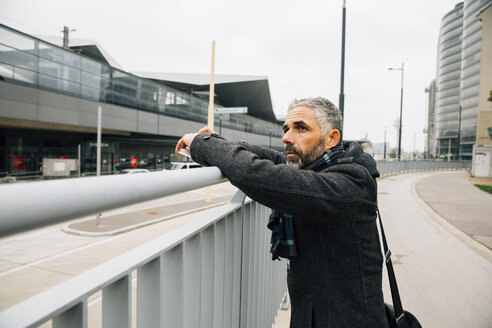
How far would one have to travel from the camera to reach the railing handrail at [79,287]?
577 millimetres

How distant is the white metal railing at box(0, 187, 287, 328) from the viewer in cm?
68

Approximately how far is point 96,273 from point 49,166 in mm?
23940

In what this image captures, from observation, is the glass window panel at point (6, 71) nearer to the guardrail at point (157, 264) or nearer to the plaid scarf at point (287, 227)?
the guardrail at point (157, 264)

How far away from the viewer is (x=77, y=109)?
21000 mm

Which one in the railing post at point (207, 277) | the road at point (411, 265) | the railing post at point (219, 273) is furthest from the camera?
the road at point (411, 265)

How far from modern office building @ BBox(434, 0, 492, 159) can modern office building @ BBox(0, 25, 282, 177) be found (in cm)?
6492

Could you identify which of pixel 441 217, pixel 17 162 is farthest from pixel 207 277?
pixel 17 162

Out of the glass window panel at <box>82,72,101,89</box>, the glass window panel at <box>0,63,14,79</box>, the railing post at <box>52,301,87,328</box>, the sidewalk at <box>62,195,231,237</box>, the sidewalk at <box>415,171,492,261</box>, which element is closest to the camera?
the railing post at <box>52,301,87,328</box>

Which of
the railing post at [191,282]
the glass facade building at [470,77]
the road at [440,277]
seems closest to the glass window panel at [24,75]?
the road at [440,277]

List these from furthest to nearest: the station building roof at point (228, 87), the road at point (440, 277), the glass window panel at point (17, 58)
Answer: the station building roof at point (228, 87), the glass window panel at point (17, 58), the road at point (440, 277)

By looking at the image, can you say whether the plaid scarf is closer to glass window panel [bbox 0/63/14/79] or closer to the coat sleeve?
the coat sleeve

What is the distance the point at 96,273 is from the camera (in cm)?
76

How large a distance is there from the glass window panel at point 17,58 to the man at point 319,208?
2045 cm

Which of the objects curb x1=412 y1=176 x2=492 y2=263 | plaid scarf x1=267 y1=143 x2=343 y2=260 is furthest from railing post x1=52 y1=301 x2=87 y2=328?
curb x1=412 y1=176 x2=492 y2=263
